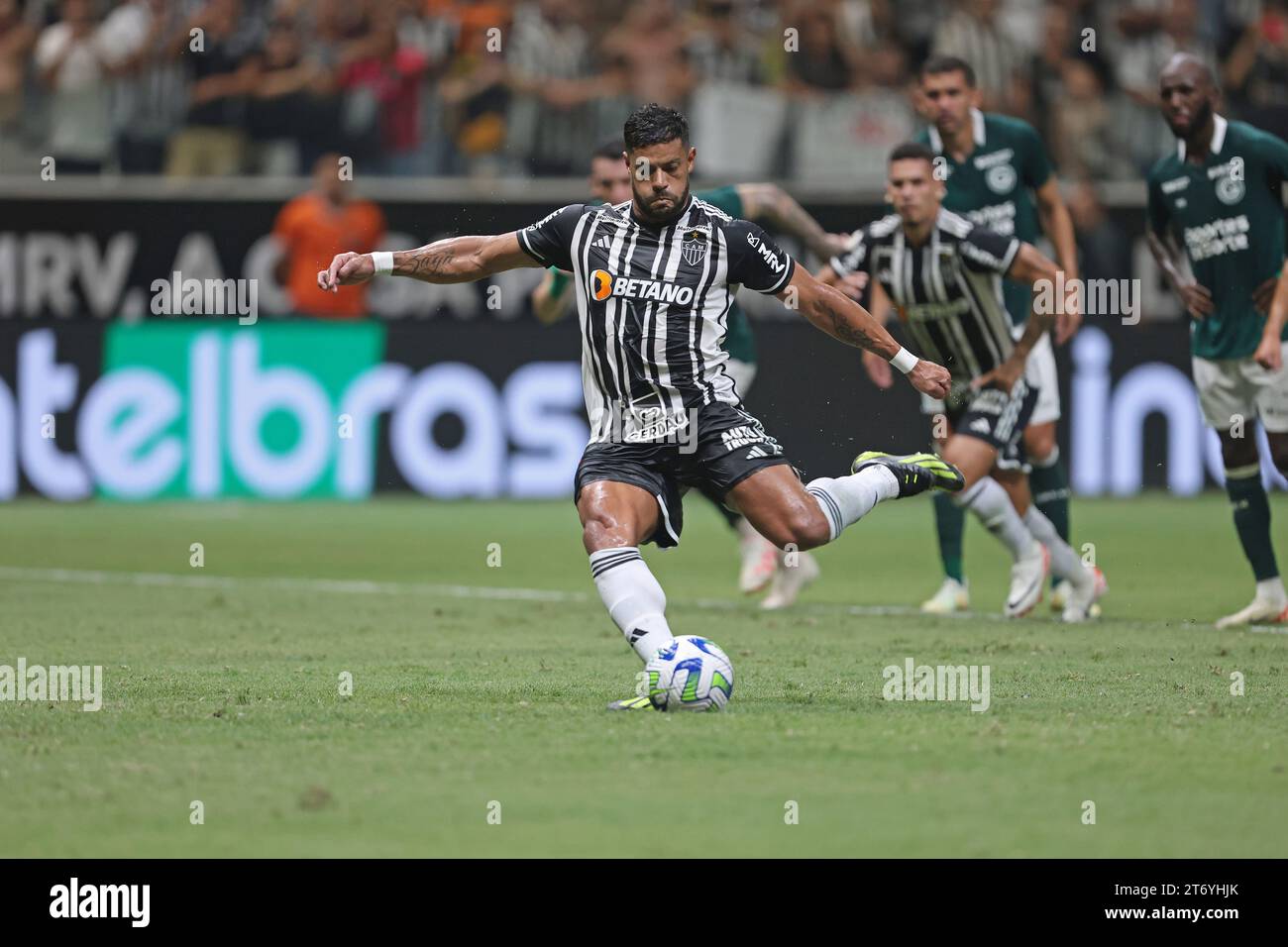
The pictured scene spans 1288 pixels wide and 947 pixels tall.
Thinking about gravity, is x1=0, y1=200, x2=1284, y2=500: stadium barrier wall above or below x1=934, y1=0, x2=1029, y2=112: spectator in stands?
below

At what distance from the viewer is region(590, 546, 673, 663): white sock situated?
24.0 ft

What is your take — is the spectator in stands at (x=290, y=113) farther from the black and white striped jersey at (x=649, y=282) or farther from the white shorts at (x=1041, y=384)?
the black and white striped jersey at (x=649, y=282)

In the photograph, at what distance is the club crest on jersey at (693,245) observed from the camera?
7.79 m

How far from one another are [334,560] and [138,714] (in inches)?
260

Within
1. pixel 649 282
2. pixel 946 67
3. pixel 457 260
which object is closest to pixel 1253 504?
pixel 946 67

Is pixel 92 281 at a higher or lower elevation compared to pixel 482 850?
higher

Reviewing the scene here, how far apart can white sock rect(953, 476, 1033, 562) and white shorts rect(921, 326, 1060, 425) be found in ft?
1.59

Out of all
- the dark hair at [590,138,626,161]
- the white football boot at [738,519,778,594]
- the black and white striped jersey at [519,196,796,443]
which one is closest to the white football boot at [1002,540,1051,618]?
the white football boot at [738,519,778,594]

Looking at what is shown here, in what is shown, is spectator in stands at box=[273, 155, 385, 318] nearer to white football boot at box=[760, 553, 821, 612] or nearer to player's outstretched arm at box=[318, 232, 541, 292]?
white football boot at box=[760, 553, 821, 612]

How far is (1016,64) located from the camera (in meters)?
18.7

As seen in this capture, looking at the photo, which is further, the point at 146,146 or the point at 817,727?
the point at 146,146

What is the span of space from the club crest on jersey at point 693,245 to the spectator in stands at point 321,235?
10.9 metres

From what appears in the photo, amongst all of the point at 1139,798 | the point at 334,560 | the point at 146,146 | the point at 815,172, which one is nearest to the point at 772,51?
the point at 815,172
